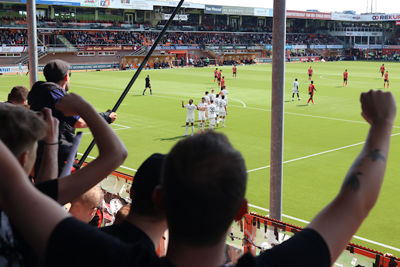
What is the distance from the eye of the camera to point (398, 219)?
12094 millimetres

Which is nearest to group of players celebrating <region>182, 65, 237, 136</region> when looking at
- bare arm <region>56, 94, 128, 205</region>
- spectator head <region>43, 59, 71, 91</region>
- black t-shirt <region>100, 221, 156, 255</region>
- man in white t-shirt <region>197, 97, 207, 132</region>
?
man in white t-shirt <region>197, 97, 207, 132</region>

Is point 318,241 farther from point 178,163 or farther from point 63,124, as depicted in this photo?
point 63,124

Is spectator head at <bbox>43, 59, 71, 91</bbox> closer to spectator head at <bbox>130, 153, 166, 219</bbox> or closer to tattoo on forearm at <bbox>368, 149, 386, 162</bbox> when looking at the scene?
spectator head at <bbox>130, 153, 166, 219</bbox>

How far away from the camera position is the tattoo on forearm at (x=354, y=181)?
181 cm

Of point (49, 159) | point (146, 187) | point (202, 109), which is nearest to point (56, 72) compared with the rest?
point (49, 159)

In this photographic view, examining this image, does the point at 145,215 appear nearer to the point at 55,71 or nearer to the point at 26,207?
the point at 26,207

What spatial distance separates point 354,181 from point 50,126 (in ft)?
5.09

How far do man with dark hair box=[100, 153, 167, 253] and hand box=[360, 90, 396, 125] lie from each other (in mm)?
989

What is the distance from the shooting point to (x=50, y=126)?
101 inches

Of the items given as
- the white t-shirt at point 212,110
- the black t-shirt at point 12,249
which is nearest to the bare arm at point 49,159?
the black t-shirt at point 12,249

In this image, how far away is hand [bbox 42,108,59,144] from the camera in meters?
2.46

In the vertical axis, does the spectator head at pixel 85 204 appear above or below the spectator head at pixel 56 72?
below

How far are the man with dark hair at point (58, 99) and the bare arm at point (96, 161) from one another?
2033mm

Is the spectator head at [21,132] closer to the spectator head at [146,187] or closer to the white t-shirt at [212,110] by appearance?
the spectator head at [146,187]
